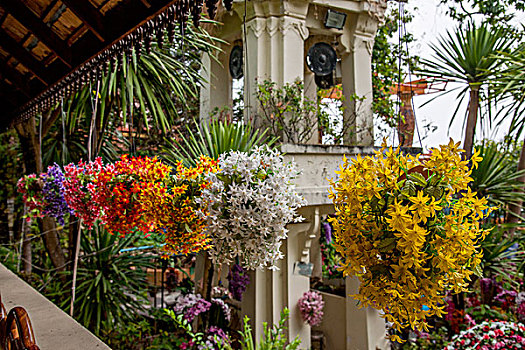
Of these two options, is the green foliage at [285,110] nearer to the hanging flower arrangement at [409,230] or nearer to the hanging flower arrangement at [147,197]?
the hanging flower arrangement at [147,197]

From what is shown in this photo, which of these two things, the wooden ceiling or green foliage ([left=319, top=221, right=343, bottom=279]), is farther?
green foliage ([left=319, top=221, right=343, bottom=279])

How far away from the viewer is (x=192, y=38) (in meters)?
4.32

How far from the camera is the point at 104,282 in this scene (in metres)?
4.57

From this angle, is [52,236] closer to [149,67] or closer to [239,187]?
[149,67]

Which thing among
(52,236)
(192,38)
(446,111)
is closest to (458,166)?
(192,38)

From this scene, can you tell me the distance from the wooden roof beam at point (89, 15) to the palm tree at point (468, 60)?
15.8 feet

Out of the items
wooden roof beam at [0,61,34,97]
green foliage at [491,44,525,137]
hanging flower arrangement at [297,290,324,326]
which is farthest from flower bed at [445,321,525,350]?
wooden roof beam at [0,61,34,97]

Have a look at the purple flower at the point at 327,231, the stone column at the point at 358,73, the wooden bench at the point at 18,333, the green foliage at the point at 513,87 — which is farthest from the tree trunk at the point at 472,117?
the wooden bench at the point at 18,333

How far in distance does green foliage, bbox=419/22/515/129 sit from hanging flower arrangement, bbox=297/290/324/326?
10.4 feet

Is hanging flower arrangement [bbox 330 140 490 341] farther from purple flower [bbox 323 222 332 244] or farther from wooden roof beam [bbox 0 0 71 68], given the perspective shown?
purple flower [bbox 323 222 332 244]

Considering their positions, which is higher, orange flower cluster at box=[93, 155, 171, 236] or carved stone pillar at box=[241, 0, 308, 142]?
carved stone pillar at box=[241, 0, 308, 142]

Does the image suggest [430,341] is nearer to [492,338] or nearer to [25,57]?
[492,338]

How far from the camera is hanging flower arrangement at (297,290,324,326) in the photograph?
4.78 metres

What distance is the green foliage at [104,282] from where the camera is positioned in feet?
14.8
